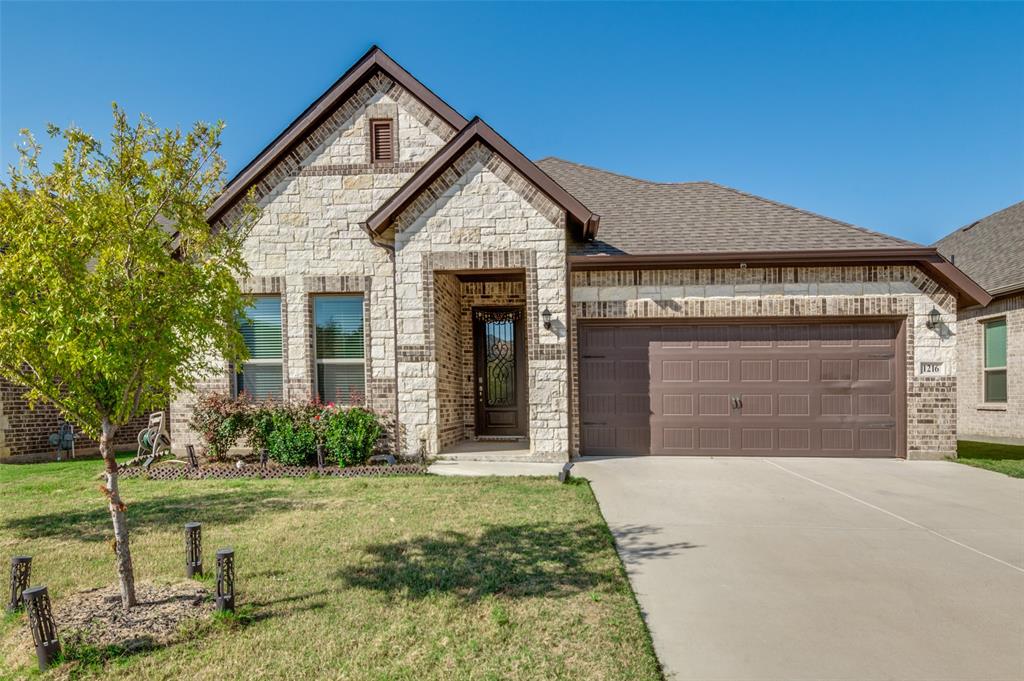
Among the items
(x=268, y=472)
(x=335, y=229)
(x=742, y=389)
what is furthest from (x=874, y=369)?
(x=268, y=472)

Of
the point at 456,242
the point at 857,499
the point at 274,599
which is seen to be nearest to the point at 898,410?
the point at 857,499

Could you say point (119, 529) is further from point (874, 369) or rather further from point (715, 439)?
point (874, 369)

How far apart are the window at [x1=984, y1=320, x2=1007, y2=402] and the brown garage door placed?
6.42 m

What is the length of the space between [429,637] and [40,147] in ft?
13.7

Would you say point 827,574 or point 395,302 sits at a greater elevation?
point 395,302

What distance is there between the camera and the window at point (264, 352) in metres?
10.0

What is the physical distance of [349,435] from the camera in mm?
8680

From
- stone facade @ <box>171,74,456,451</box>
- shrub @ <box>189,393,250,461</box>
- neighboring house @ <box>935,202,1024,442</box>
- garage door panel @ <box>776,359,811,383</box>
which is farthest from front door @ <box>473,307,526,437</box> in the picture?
neighboring house @ <box>935,202,1024,442</box>

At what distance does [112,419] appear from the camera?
3.72m

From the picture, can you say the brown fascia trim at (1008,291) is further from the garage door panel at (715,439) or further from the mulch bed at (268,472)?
the mulch bed at (268,472)

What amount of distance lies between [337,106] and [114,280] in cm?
789

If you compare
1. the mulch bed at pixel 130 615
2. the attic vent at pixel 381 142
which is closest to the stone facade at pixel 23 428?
the attic vent at pixel 381 142

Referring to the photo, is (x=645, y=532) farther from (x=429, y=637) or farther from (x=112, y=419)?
(x=112, y=419)

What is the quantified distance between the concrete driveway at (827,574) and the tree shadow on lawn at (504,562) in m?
0.25
